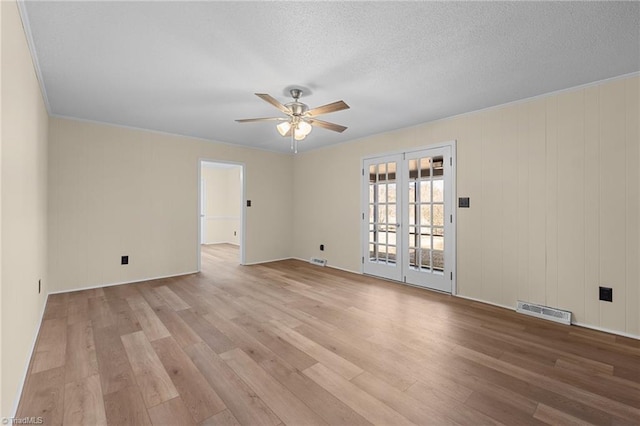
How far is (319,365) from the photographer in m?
2.18

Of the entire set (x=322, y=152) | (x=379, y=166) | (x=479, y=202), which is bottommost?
(x=479, y=202)

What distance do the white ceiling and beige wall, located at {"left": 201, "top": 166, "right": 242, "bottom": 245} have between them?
5.40 meters

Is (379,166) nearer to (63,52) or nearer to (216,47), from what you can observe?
(216,47)

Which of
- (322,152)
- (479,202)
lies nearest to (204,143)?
(322,152)

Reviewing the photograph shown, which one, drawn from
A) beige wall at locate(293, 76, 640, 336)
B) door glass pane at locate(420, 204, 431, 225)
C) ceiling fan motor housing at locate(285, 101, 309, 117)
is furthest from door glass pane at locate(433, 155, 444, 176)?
ceiling fan motor housing at locate(285, 101, 309, 117)

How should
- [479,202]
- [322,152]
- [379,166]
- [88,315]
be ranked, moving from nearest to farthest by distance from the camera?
[88,315], [479,202], [379,166], [322,152]

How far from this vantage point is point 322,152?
586 cm

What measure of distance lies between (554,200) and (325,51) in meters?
2.81

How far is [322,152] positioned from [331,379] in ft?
14.8

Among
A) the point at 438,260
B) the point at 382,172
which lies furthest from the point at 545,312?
the point at 382,172

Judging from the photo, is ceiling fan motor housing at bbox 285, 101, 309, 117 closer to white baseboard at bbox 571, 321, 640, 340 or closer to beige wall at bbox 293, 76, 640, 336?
beige wall at bbox 293, 76, 640, 336

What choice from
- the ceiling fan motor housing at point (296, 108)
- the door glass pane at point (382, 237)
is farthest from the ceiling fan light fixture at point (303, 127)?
the door glass pane at point (382, 237)

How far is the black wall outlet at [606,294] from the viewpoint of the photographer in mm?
2756

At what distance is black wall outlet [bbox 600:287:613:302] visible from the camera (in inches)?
108
